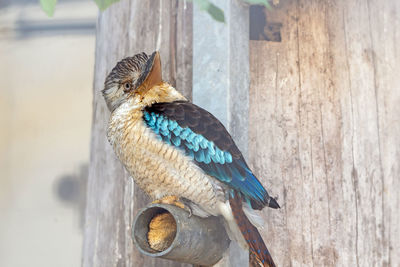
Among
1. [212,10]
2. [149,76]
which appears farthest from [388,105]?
[212,10]

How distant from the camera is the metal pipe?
2.09 meters

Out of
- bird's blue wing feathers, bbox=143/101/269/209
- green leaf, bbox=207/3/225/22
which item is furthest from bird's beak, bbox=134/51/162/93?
green leaf, bbox=207/3/225/22

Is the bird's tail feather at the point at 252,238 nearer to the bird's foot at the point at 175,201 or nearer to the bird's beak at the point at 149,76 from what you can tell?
the bird's foot at the point at 175,201

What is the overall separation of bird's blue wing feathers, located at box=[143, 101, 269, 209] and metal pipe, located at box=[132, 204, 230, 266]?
0.18 metres

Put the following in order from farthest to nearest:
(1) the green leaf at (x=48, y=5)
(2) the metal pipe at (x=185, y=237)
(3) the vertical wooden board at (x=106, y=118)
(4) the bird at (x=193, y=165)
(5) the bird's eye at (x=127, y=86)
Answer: (3) the vertical wooden board at (x=106, y=118), (5) the bird's eye at (x=127, y=86), (4) the bird at (x=193, y=165), (2) the metal pipe at (x=185, y=237), (1) the green leaf at (x=48, y=5)

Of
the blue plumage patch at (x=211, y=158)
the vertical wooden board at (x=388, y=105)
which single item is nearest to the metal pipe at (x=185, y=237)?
the blue plumage patch at (x=211, y=158)

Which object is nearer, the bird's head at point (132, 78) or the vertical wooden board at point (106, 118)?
the bird's head at point (132, 78)

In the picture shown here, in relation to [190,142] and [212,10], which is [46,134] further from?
[212,10]

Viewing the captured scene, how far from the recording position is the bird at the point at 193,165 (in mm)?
2252

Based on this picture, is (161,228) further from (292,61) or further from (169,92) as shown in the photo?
(292,61)

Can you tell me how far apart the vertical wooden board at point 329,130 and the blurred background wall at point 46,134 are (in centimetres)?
259

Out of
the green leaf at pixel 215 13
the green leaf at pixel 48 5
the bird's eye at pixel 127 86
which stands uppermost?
the bird's eye at pixel 127 86

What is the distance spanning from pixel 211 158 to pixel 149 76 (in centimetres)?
43

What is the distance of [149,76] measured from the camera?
8.04 ft
